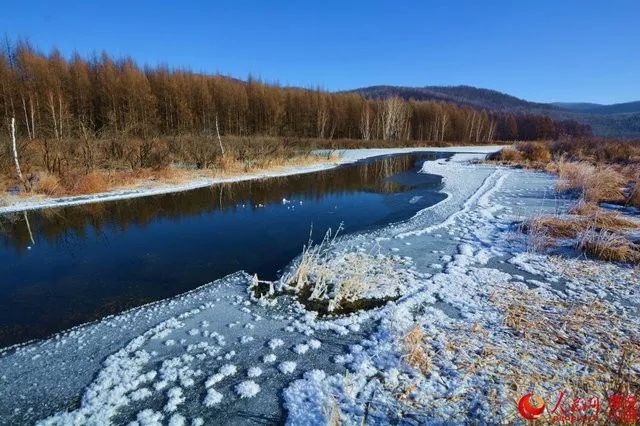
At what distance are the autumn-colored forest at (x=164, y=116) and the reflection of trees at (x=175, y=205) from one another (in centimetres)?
326

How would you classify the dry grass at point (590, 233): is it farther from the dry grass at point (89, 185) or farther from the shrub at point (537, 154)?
the shrub at point (537, 154)

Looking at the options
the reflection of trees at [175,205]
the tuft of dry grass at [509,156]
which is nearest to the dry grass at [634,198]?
the reflection of trees at [175,205]

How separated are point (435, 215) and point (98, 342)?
756 centimetres

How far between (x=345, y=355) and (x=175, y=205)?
8.50 metres

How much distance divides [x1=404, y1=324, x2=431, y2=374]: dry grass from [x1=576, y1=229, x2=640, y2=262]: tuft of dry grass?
4246 mm

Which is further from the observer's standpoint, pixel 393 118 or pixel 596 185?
pixel 393 118

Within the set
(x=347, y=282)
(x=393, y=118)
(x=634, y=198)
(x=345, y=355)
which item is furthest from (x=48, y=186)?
(x=393, y=118)

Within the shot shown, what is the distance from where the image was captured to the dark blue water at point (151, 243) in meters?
4.60

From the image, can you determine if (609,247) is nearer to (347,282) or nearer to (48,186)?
(347,282)

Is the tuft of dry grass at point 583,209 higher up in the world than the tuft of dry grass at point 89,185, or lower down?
lower down

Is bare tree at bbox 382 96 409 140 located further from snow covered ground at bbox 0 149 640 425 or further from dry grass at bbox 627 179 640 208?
snow covered ground at bbox 0 149 640 425

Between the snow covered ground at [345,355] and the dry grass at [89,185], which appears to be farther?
the dry grass at [89,185]

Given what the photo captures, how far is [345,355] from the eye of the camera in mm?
3348

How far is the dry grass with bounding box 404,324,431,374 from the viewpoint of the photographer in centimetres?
309
